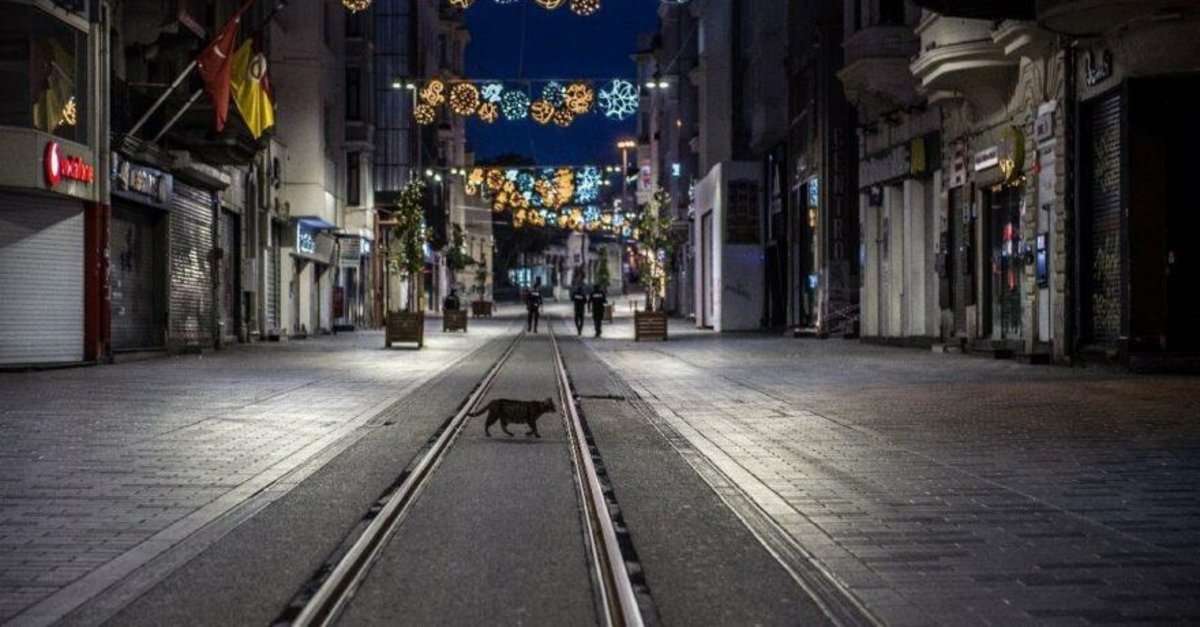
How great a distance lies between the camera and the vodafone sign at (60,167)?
83.1ft

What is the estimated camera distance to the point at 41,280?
2648cm

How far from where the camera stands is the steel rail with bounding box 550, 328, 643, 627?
594 cm

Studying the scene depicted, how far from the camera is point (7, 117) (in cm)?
2605

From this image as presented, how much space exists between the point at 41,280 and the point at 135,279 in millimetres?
5283

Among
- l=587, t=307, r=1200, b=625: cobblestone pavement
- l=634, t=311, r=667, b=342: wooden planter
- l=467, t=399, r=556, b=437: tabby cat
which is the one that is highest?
l=634, t=311, r=667, b=342: wooden planter

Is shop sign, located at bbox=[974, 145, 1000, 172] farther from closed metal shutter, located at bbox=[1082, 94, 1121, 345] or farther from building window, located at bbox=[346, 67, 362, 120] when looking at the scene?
building window, located at bbox=[346, 67, 362, 120]

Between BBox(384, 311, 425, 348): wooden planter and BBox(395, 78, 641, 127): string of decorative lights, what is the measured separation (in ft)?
19.4

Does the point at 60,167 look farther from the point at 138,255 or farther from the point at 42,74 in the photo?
the point at 138,255

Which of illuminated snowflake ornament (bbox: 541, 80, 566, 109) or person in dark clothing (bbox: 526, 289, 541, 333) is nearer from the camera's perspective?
illuminated snowflake ornament (bbox: 541, 80, 566, 109)

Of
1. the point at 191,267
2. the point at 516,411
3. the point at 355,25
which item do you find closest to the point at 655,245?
the point at 355,25

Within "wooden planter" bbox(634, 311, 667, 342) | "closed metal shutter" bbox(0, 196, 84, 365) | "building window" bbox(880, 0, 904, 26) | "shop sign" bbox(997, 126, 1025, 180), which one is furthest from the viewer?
"wooden planter" bbox(634, 311, 667, 342)

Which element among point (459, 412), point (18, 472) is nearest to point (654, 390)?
point (459, 412)

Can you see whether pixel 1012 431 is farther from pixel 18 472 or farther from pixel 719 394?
pixel 18 472

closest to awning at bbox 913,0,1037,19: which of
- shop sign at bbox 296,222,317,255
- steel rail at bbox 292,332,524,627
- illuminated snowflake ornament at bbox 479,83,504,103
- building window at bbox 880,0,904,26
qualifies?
building window at bbox 880,0,904,26
